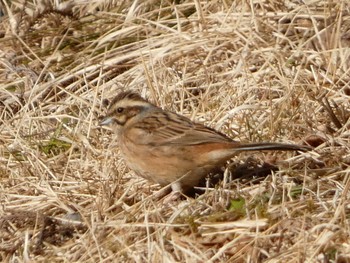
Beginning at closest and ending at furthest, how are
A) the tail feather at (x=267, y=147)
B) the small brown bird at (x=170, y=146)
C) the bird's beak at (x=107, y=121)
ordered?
the tail feather at (x=267, y=147) → the small brown bird at (x=170, y=146) → the bird's beak at (x=107, y=121)

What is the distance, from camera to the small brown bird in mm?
6438

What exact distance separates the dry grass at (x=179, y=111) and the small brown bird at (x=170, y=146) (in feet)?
0.57

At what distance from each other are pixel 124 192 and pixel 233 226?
3.73 ft

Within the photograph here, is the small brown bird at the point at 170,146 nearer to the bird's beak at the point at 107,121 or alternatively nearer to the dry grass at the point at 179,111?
the bird's beak at the point at 107,121

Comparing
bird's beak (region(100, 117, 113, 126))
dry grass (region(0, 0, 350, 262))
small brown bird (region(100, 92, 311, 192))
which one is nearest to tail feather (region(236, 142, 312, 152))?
small brown bird (region(100, 92, 311, 192))

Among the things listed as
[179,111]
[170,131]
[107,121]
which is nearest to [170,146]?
[170,131]

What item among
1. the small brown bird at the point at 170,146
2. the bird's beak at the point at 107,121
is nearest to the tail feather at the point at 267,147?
the small brown bird at the point at 170,146

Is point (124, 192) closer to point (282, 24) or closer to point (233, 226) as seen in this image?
point (233, 226)

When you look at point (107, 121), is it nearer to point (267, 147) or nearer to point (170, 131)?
point (170, 131)

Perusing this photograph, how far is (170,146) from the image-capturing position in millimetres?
6633

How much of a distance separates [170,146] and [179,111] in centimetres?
108

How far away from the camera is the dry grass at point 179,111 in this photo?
18.2 ft

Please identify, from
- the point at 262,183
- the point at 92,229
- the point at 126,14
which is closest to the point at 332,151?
the point at 262,183

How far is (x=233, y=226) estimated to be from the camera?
554 cm
